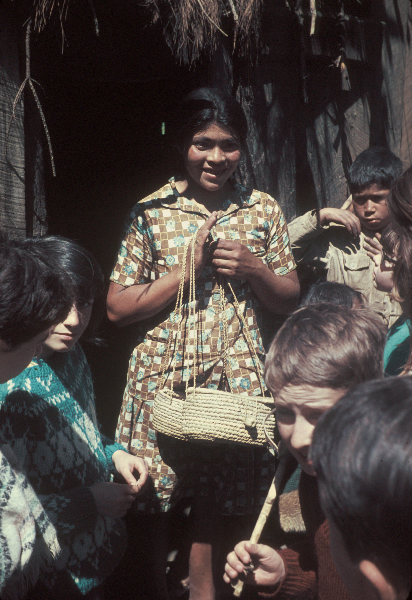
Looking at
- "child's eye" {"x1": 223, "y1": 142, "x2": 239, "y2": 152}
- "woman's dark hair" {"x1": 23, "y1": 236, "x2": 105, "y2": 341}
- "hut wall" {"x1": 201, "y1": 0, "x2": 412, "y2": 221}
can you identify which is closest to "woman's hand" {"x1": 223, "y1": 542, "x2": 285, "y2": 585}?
"woman's dark hair" {"x1": 23, "y1": 236, "x2": 105, "y2": 341}

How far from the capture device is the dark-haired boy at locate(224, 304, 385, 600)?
1579mm

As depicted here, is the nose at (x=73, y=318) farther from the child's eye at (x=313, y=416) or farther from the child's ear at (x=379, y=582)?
the child's ear at (x=379, y=582)

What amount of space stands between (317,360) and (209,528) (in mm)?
1205

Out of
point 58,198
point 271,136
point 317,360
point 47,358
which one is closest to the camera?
point 317,360

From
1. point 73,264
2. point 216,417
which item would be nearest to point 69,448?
point 216,417

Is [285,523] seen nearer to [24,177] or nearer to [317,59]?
[24,177]

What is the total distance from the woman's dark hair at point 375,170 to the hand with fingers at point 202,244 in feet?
3.86

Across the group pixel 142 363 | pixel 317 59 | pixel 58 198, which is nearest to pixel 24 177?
pixel 142 363

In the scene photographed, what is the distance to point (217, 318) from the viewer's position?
96.3 inches

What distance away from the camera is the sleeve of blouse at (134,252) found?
94.9 inches

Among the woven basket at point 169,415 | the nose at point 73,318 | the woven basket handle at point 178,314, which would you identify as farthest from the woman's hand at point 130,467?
the nose at point 73,318

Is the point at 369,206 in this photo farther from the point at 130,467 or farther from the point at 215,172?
the point at 130,467

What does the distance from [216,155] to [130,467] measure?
1379 mm

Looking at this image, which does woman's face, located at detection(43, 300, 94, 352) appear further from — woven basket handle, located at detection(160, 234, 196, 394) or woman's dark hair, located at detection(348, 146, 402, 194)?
woman's dark hair, located at detection(348, 146, 402, 194)
